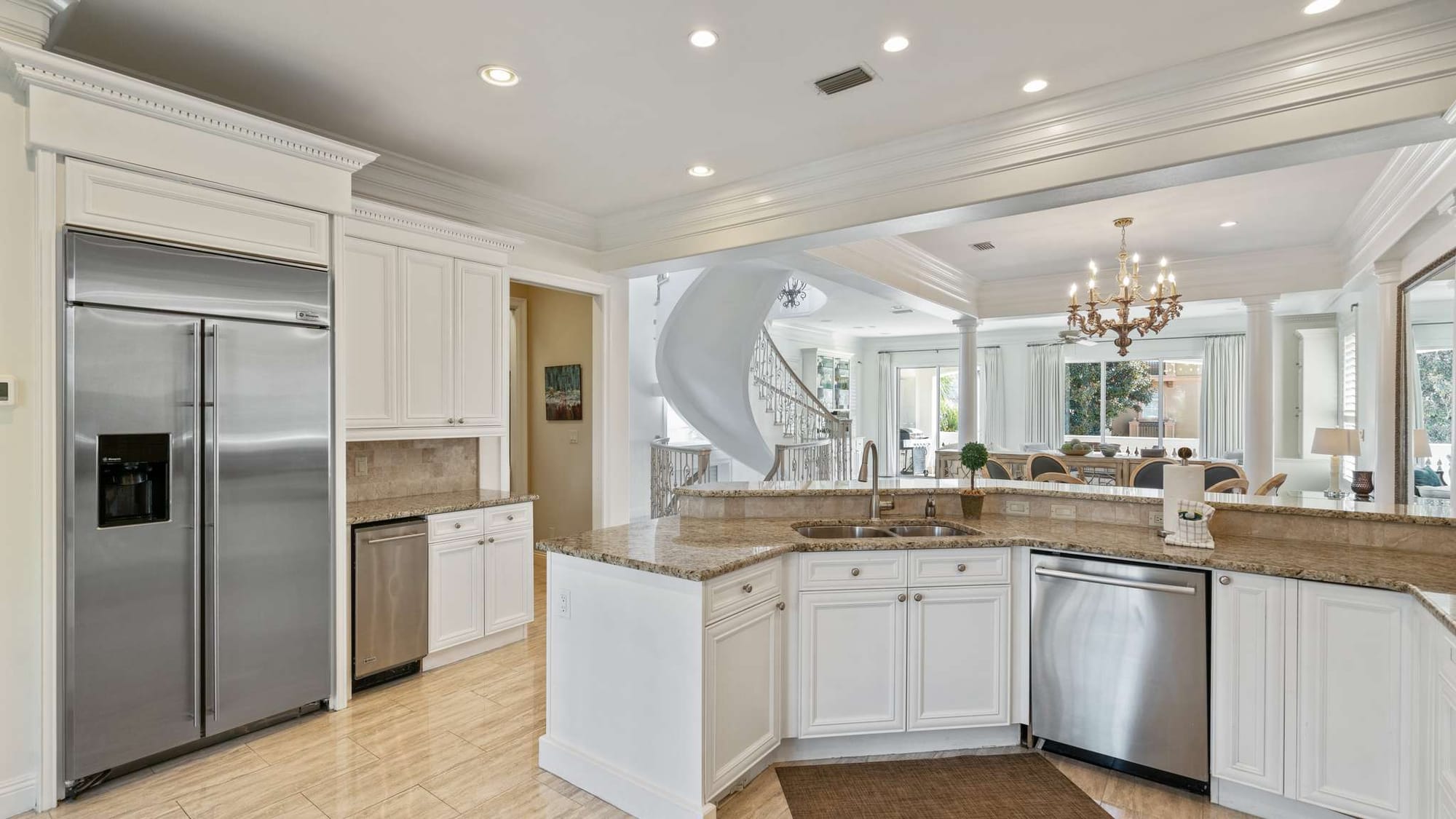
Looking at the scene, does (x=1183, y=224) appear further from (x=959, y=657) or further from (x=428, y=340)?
(x=428, y=340)

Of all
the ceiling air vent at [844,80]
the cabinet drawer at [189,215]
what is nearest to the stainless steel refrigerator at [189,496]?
the cabinet drawer at [189,215]

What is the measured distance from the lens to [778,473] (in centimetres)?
730

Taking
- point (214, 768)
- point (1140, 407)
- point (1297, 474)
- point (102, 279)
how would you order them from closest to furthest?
point (102, 279)
point (214, 768)
point (1297, 474)
point (1140, 407)

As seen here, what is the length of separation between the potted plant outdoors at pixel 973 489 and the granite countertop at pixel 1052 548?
11 cm

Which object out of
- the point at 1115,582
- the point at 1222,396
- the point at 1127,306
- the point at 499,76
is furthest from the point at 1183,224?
the point at 1222,396

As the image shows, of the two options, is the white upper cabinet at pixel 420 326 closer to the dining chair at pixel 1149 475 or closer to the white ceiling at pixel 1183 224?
the white ceiling at pixel 1183 224

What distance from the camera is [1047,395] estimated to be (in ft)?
36.9

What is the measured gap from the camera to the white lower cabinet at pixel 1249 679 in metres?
2.33

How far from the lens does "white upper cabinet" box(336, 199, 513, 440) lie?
357cm

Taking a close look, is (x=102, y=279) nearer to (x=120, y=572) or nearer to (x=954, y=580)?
(x=120, y=572)

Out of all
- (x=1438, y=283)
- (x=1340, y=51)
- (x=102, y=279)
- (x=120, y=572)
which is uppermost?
(x=1340, y=51)

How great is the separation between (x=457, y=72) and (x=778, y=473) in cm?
521

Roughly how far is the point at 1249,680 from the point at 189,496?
4134 millimetres

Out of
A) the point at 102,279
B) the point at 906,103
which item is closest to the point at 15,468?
the point at 102,279
